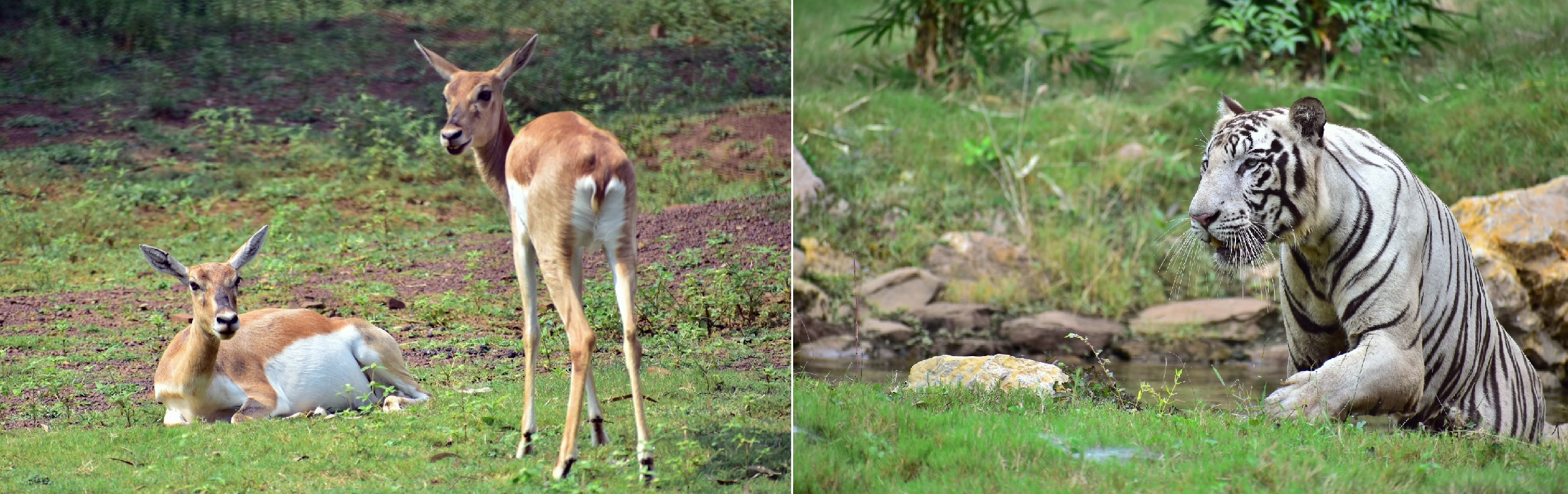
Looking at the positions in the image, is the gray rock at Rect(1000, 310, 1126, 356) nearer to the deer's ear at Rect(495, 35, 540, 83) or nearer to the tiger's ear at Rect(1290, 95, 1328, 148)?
the tiger's ear at Rect(1290, 95, 1328, 148)

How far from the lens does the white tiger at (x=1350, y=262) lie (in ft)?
16.0

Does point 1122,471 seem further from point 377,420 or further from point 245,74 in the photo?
point 245,74

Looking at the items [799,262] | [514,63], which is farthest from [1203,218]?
[799,262]

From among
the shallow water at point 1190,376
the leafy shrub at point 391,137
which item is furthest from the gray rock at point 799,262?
the leafy shrub at point 391,137

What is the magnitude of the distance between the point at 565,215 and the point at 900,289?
5.42 metres

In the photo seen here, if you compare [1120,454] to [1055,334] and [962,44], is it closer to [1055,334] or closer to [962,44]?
[1055,334]

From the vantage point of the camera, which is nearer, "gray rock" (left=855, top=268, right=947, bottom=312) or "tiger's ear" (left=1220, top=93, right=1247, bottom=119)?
"tiger's ear" (left=1220, top=93, right=1247, bottom=119)

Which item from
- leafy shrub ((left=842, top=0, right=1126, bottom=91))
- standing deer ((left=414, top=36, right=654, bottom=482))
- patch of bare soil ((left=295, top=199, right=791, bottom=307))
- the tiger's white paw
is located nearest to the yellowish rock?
the tiger's white paw

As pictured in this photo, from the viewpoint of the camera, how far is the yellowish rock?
5473mm

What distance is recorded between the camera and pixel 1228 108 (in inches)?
210

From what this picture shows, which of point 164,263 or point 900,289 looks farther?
point 900,289

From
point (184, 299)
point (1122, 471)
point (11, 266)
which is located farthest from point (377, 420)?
point (11, 266)

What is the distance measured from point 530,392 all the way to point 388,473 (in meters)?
0.59

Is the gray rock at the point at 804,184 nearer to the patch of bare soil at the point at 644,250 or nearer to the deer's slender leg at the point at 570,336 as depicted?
the patch of bare soil at the point at 644,250
